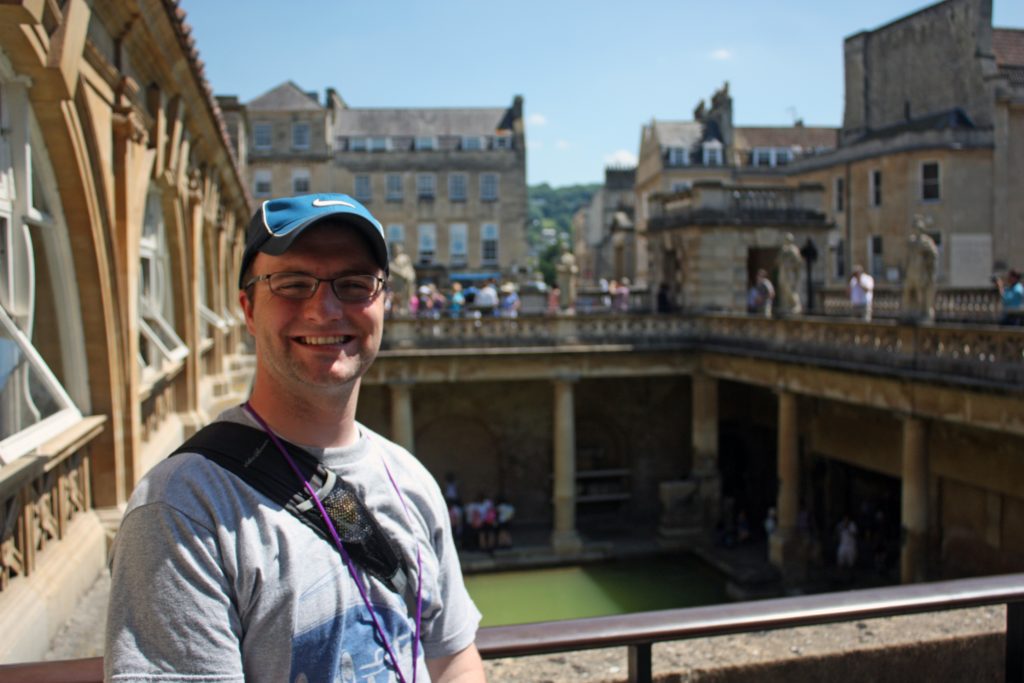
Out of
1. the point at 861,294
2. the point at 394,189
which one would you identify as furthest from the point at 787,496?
the point at 394,189

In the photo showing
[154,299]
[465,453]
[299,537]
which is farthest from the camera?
[465,453]

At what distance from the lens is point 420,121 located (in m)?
53.2

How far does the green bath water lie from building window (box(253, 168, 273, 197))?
33.6 meters

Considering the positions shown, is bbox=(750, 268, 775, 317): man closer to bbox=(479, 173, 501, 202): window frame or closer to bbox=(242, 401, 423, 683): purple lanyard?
bbox=(242, 401, 423, 683): purple lanyard

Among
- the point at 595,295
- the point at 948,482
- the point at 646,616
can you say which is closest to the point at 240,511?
the point at 646,616

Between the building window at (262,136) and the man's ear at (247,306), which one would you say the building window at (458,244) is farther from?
the man's ear at (247,306)

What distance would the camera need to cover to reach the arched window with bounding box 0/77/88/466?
493cm

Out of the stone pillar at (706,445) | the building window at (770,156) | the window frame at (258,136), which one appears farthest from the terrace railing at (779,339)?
the building window at (770,156)

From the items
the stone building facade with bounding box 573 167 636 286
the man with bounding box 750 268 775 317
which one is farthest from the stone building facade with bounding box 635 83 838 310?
the stone building facade with bounding box 573 167 636 286

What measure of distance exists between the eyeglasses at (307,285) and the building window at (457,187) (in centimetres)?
4957

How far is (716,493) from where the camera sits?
81.9ft

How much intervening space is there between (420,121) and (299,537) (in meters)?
53.1

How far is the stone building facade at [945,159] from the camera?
33156mm

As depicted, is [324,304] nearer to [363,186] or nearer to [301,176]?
[363,186]
